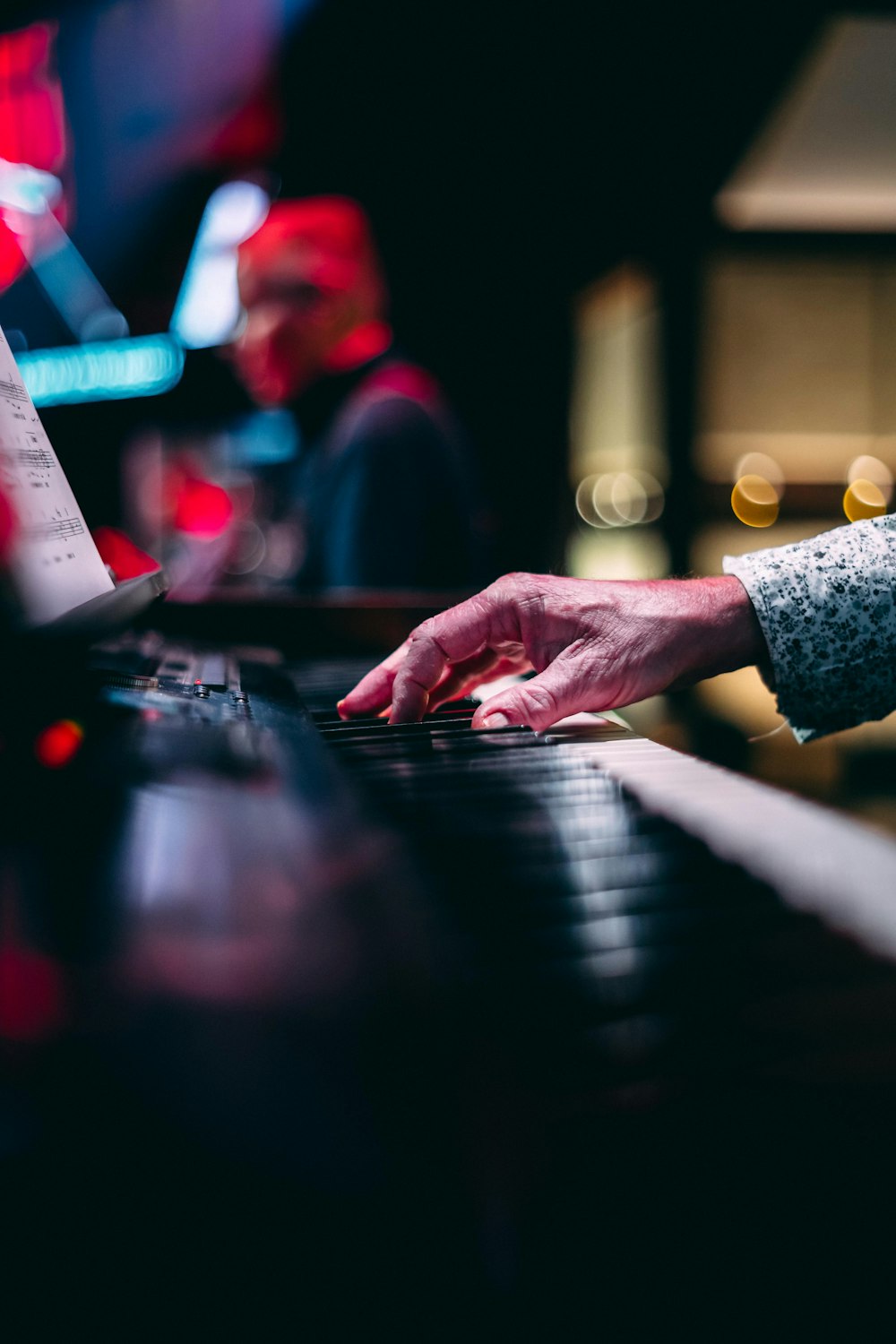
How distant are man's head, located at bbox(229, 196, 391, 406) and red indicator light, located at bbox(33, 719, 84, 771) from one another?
1.79m

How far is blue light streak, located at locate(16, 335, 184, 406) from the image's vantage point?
5.27 m

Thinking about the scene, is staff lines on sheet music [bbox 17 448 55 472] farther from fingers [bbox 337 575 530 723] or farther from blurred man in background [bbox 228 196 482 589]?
blurred man in background [bbox 228 196 482 589]

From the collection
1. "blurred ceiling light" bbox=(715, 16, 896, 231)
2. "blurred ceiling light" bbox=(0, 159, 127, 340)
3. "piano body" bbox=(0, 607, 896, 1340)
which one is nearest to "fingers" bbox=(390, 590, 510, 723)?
"piano body" bbox=(0, 607, 896, 1340)

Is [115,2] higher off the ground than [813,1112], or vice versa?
[115,2]

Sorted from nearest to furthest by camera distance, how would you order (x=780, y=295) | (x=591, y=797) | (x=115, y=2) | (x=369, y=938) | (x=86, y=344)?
(x=369, y=938) < (x=591, y=797) < (x=115, y=2) < (x=780, y=295) < (x=86, y=344)

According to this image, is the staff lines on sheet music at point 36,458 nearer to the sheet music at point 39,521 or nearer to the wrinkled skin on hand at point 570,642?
the sheet music at point 39,521

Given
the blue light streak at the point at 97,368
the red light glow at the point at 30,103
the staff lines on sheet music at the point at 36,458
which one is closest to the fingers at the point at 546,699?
the staff lines on sheet music at the point at 36,458

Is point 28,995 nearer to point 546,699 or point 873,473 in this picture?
point 546,699

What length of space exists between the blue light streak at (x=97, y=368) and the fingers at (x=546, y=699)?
16.6 feet

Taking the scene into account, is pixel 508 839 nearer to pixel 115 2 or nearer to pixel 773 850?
pixel 773 850

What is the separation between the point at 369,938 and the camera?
353 mm

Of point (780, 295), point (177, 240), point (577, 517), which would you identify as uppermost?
point (177, 240)

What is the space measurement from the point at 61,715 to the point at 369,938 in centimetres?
45

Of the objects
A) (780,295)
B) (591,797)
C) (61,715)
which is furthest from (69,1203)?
(780,295)
